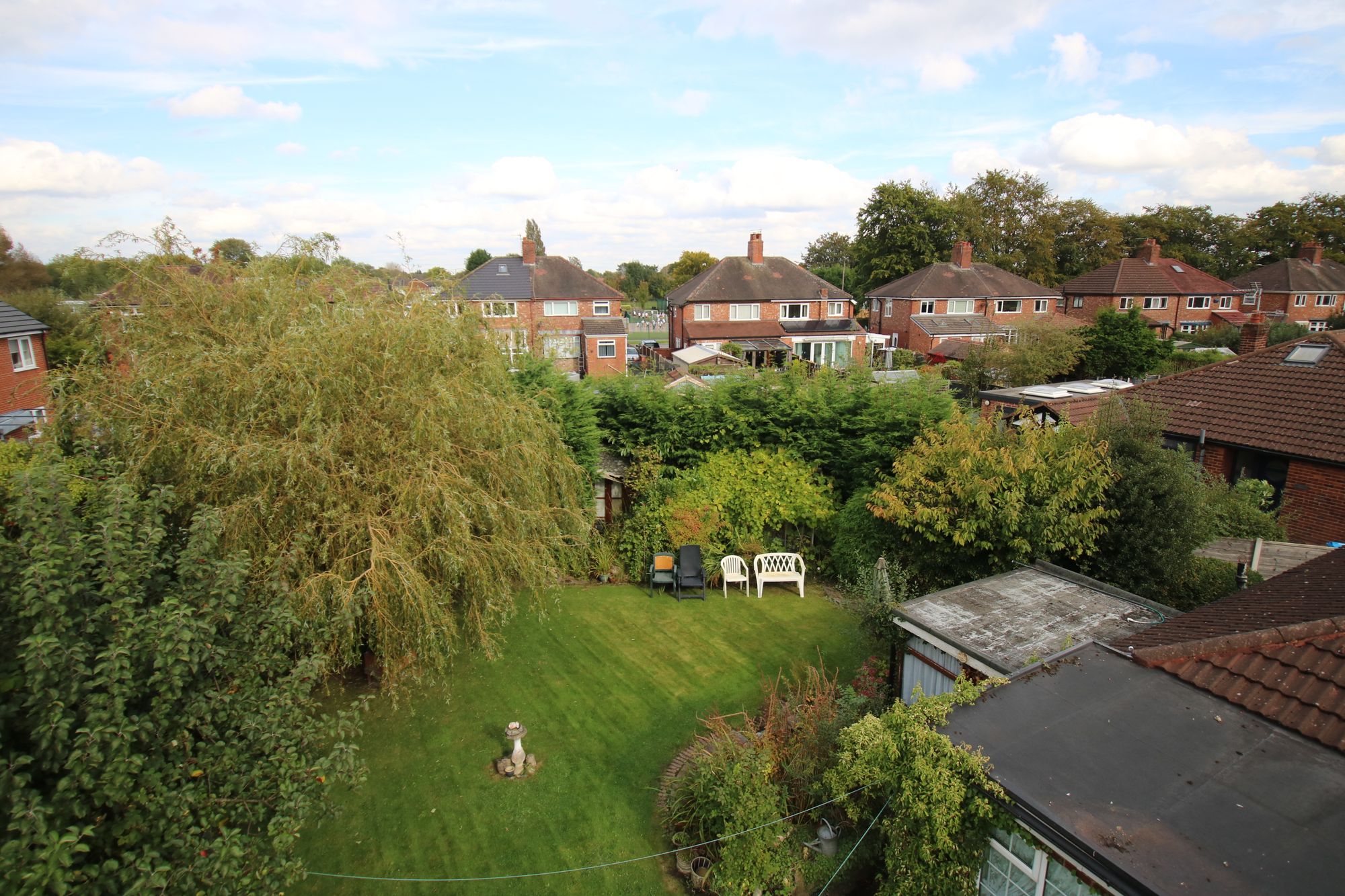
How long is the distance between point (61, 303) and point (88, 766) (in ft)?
116

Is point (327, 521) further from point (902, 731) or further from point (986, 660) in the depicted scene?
point (986, 660)

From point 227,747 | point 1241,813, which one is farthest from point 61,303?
point 1241,813

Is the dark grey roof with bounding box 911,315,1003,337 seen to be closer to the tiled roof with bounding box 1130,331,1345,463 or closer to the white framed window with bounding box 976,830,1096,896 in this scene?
the tiled roof with bounding box 1130,331,1345,463

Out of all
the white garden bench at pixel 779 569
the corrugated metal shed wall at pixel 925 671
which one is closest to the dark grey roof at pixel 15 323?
the white garden bench at pixel 779 569

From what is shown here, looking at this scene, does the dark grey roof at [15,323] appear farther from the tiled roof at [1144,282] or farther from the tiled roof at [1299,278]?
the tiled roof at [1299,278]

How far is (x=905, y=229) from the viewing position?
179 feet

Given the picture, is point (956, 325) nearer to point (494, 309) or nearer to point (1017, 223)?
point (1017, 223)

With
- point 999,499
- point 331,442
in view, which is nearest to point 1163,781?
point 999,499

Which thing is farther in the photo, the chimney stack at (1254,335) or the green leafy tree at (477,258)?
the green leafy tree at (477,258)

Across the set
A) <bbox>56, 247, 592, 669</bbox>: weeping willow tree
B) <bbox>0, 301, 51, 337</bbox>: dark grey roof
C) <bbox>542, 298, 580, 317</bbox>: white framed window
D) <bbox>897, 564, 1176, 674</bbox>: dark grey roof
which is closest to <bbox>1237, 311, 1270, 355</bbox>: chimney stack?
<bbox>897, 564, 1176, 674</bbox>: dark grey roof

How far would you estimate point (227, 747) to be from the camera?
5254 millimetres

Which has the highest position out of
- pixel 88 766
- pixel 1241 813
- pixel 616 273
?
pixel 616 273

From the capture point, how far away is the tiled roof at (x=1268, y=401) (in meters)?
14.8

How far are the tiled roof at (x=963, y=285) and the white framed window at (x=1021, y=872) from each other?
43541 millimetres
